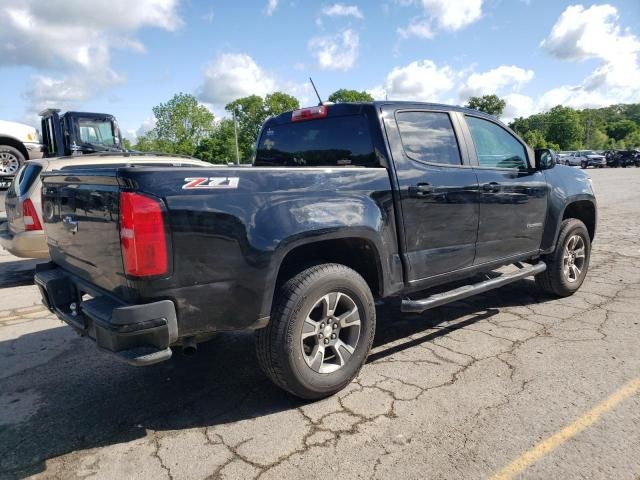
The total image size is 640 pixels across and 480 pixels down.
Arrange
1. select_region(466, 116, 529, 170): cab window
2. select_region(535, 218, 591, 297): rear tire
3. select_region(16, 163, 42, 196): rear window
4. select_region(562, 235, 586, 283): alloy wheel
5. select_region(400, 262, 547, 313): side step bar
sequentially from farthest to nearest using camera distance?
select_region(16, 163, 42, 196): rear window < select_region(562, 235, 586, 283): alloy wheel < select_region(535, 218, 591, 297): rear tire < select_region(466, 116, 529, 170): cab window < select_region(400, 262, 547, 313): side step bar

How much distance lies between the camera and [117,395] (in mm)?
3195

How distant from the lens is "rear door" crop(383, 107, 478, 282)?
344 centimetres

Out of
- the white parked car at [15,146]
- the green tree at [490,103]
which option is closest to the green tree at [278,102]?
the green tree at [490,103]

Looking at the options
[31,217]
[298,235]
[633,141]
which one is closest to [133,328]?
[298,235]

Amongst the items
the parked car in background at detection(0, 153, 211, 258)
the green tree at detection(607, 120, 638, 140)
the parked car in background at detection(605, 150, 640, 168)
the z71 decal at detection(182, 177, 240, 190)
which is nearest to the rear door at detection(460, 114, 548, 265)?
the z71 decal at detection(182, 177, 240, 190)

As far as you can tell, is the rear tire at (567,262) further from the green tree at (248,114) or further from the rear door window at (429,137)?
the green tree at (248,114)

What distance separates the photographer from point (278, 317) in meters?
2.76

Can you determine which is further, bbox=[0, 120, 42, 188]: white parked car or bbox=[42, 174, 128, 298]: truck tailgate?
bbox=[0, 120, 42, 188]: white parked car

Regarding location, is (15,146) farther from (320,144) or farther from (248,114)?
(248,114)

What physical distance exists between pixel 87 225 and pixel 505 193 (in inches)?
134

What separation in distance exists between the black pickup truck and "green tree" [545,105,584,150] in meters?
112

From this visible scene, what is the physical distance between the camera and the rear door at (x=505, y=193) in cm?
407

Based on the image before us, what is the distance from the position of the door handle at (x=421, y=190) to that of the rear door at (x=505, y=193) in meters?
0.69

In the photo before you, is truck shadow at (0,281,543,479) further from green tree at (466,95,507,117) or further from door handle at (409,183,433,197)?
green tree at (466,95,507,117)
